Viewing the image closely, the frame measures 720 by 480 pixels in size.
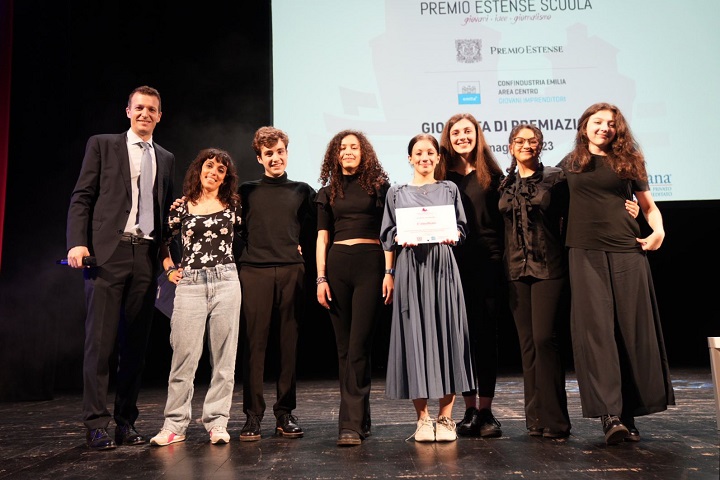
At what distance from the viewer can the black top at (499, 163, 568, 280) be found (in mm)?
2918

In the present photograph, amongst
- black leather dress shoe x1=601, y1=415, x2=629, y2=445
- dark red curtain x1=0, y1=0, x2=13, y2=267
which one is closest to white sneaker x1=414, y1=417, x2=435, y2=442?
black leather dress shoe x1=601, y1=415, x2=629, y2=445

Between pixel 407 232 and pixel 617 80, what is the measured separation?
3001 millimetres

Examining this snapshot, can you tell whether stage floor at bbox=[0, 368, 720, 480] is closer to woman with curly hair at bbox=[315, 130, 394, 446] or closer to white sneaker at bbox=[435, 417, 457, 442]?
white sneaker at bbox=[435, 417, 457, 442]

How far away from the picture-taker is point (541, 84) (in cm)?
501

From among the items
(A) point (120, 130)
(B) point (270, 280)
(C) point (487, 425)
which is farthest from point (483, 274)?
(A) point (120, 130)

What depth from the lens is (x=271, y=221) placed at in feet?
10.3

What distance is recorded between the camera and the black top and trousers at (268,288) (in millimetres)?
3094

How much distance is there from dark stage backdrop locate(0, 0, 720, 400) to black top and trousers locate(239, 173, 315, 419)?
2.03 meters

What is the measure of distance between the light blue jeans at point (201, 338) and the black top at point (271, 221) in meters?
0.17

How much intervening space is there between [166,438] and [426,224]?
4.85 ft

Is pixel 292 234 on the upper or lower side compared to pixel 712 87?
lower

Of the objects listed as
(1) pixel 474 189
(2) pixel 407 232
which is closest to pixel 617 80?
(1) pixel 474 189

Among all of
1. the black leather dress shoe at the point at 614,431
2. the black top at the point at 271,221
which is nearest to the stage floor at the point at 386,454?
the black leather dress shoe at the point at 614,431

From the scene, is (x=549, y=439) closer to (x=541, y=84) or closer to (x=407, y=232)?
(x=407, y=232)
